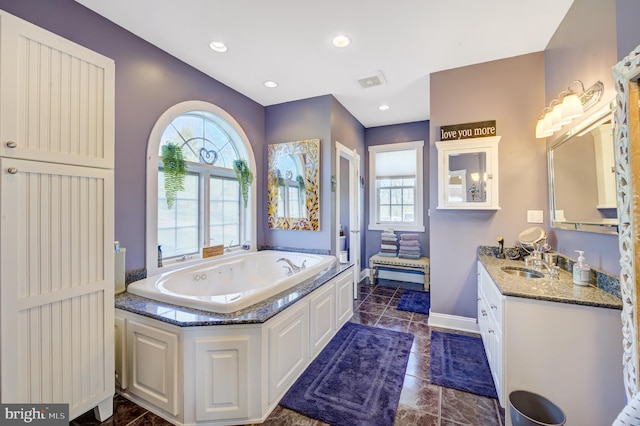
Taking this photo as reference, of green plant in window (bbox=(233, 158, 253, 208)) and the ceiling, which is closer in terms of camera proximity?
the ceiling

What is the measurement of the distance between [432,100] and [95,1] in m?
2.93

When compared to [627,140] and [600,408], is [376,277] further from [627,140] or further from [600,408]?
[627,140]

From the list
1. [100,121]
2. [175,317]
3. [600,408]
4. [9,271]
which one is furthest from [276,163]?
[600,408]

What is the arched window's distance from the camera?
2.31 meters

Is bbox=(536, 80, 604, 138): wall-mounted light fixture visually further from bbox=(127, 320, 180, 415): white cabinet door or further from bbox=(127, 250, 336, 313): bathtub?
bbox=(127, 320, 180, 415): white cabinet door

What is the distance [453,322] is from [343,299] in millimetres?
1185

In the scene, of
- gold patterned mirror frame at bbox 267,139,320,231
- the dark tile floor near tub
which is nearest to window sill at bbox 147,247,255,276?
gold patterned mirror frame at bbox 267,139,320,231

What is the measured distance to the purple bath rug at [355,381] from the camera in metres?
1.63

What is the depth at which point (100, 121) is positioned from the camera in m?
1.53

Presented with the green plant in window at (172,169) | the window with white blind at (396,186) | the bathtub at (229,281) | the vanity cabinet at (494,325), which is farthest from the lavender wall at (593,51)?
the green plant in window at (172,169)

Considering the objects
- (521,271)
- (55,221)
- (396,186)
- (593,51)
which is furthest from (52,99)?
(396,186)

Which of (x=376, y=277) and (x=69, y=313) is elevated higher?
(x=69, y=313)

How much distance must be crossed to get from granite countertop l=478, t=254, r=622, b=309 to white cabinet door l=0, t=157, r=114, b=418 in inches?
92.8

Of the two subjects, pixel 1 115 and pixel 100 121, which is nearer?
pixel 1 115
